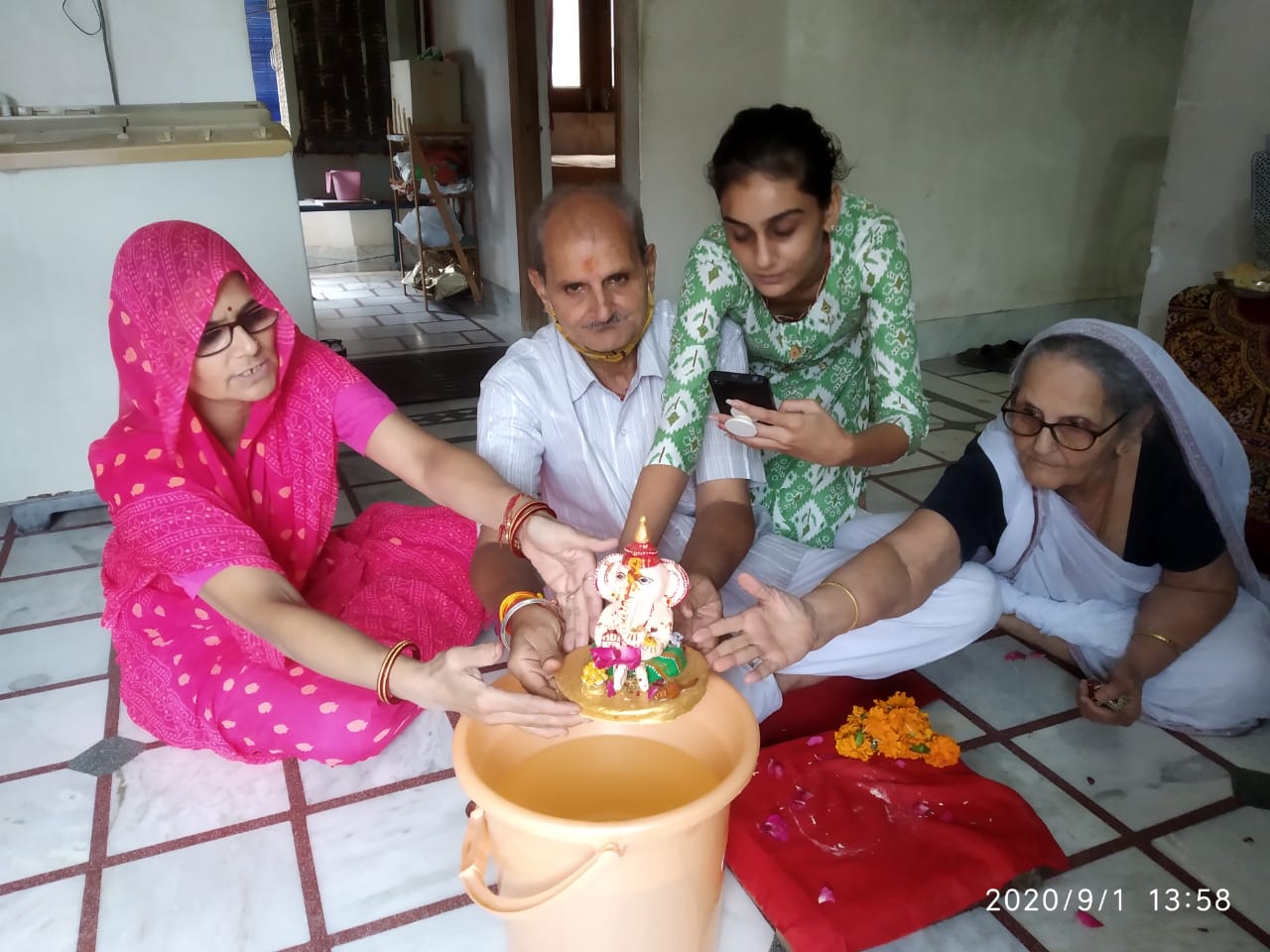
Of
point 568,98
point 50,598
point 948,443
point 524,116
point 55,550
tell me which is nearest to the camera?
point 50,598

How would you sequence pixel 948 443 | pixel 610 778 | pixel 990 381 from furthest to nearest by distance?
pixel 990 381, pixel 948 443, pixel 610 778

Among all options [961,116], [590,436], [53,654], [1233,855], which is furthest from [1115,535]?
[961,116]

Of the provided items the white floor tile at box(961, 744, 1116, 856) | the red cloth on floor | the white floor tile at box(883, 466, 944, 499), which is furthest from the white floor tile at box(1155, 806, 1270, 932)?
the white floor tile at box(883, 466, 944, 499)

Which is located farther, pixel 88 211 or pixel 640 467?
pixel 88 211

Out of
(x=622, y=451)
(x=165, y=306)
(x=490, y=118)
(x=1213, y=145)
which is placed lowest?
(x=622, y=451)

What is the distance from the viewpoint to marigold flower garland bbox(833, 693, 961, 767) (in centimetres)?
171

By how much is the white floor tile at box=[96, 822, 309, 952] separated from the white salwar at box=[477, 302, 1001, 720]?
0.79 m

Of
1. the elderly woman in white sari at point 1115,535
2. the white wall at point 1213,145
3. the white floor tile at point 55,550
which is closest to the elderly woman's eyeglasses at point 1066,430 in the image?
the elderly woman in white sari at point 1115,535

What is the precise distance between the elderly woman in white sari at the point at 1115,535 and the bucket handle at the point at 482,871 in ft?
1.90

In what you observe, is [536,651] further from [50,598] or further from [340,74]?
[340,74]

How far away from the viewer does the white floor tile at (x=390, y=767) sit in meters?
1.72

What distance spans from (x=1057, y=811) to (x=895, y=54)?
3581 millimetres

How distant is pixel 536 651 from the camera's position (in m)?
1.36

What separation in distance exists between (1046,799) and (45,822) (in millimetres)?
1781
